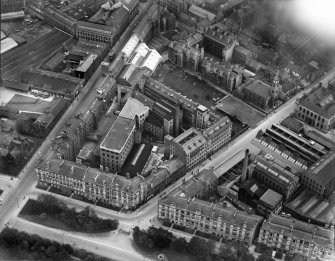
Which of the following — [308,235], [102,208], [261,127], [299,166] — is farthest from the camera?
[261,127]

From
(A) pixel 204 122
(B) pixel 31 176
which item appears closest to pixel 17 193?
(B) pixel 31 176

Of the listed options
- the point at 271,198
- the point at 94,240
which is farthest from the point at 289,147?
the point at 94,240

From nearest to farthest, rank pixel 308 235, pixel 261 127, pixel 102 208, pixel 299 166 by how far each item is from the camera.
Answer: pixel 308 235 → pixel 102 208 → pixel 299 166 → pixel 261 127

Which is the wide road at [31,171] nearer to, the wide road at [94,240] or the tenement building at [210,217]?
the wide road at [94,240]

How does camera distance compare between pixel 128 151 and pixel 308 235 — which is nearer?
pixel 308 235

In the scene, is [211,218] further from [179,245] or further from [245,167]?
[245,167]

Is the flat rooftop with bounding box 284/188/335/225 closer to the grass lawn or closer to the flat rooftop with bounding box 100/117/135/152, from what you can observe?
the flat rooftop with bounding box 100/117/135/152

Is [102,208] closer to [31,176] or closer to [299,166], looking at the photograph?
[31,176]
